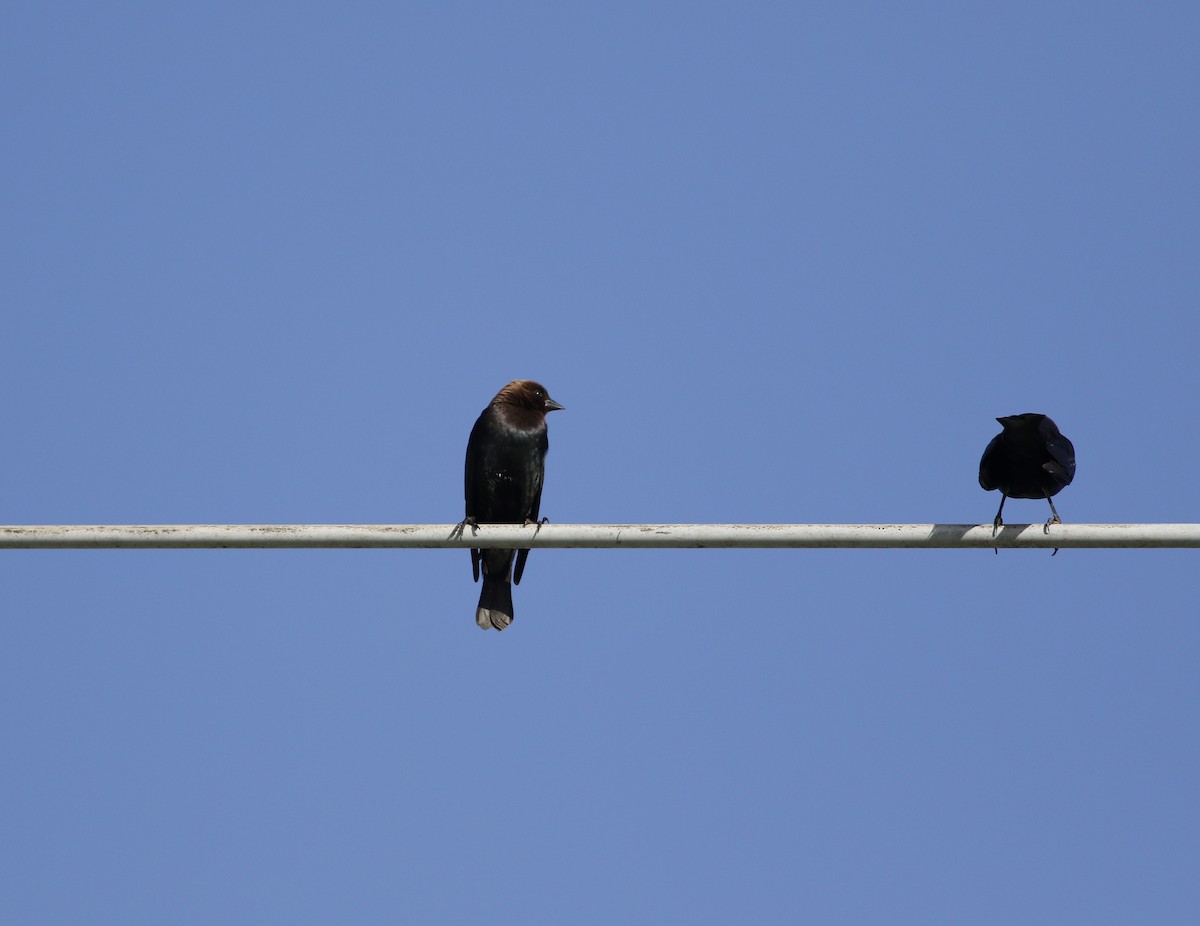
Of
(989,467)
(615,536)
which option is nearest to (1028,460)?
(989,467)

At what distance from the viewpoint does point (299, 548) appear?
209 inches

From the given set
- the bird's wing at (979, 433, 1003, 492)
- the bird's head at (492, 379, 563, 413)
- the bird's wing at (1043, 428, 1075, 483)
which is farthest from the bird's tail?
the bird's wing at (1043, 428, 1075, 483)

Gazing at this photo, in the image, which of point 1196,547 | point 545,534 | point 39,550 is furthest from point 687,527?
point 39,550

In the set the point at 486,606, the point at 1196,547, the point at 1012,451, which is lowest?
the point at 486,606

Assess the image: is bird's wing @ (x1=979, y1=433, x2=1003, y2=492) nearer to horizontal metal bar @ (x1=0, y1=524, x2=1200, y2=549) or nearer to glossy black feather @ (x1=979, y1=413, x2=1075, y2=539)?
glossy black feather @ (x1=979, y1=413, x2=1075, y2=539)

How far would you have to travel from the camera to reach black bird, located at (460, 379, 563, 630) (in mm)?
8734

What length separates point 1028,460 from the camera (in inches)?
292

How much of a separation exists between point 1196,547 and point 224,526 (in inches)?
134

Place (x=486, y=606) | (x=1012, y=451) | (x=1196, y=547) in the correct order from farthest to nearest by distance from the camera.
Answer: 1. (x=486, y=606)
2. (x=1012, y=451)
3. (x=1196, y=547)

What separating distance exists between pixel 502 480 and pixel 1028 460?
3129mm

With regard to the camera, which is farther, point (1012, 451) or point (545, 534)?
point (1012, 451)

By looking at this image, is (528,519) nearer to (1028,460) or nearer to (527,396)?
(527,396)

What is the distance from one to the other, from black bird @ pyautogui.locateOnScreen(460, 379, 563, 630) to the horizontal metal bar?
3.27 meters

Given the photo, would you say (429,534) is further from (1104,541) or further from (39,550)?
(1104,541)
